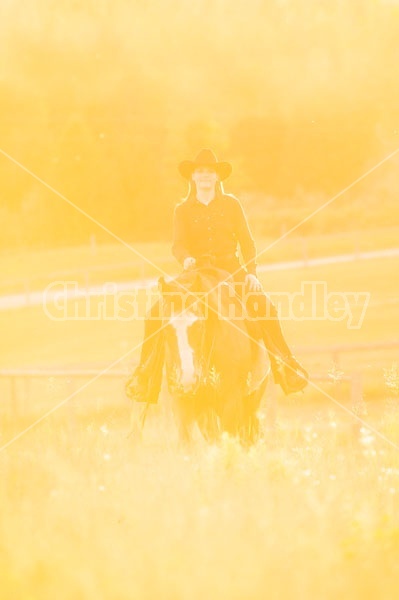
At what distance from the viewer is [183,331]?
785cm

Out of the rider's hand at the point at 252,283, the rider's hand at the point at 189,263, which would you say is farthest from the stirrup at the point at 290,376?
the rider's hand at the point at 189,263

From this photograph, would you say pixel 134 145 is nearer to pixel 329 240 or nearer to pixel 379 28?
pixel 329 240

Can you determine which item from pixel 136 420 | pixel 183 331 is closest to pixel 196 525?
pixel 183 331

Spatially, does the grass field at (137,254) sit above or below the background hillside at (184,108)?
below

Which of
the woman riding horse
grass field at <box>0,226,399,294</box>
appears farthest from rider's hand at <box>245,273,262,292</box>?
A: grass field at <box>0,226,399,294</box>

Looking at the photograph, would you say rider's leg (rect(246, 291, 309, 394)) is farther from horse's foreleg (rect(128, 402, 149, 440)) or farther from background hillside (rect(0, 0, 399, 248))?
background hillside (rect(0, 0, 399, 248))

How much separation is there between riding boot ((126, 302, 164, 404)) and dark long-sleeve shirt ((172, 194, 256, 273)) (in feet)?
2.50

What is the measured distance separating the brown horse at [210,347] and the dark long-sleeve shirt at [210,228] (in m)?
0.42

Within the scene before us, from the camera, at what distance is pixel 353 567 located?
5.36 metres

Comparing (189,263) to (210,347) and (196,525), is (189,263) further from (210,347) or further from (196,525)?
(196,525)

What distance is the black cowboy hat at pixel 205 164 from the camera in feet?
29.3

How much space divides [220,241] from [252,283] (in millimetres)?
520

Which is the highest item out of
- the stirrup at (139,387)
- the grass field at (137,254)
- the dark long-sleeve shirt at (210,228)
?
the grass field at (137,254)

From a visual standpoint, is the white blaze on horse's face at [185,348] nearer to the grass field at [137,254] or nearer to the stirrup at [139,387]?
the stirrup at [139,387]
